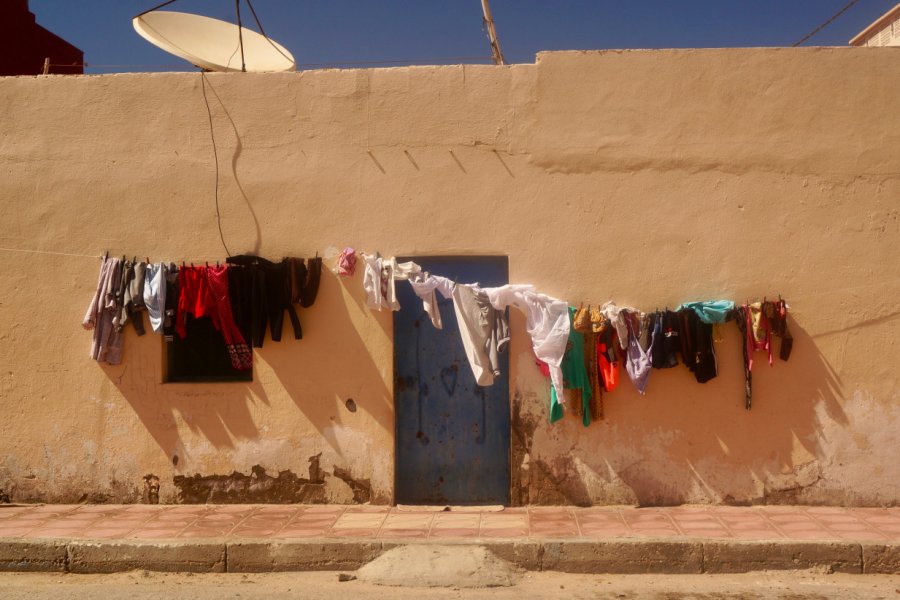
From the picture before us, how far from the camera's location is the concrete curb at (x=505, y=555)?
227 inches

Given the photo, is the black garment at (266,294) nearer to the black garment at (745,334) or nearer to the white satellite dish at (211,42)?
the white satellite dish at (211,42)

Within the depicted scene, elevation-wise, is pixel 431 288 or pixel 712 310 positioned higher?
pixel 431 288

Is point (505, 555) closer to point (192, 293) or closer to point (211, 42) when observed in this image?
point (192, 293)

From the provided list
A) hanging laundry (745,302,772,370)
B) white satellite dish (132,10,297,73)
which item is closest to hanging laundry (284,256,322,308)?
white satellite dish (132,10,297,73)

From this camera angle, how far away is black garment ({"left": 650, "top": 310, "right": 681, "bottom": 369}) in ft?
22.1

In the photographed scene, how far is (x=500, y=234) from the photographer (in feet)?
23.1

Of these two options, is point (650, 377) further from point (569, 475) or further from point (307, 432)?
point (307, 432)

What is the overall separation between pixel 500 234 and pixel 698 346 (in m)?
1.93

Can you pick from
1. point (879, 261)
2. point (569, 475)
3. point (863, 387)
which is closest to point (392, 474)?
point (569, 475)

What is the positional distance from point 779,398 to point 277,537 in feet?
14.2

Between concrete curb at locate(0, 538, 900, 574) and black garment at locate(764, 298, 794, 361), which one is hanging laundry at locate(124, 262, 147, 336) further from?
black garment at locate(764, 298, 794, 361)

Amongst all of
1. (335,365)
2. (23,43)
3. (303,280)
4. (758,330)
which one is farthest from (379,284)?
(23,43)

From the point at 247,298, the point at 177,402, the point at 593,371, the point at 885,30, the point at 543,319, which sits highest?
the point at 885,30

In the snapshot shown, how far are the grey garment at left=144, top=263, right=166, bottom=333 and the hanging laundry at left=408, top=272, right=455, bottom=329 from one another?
87.1 inches
